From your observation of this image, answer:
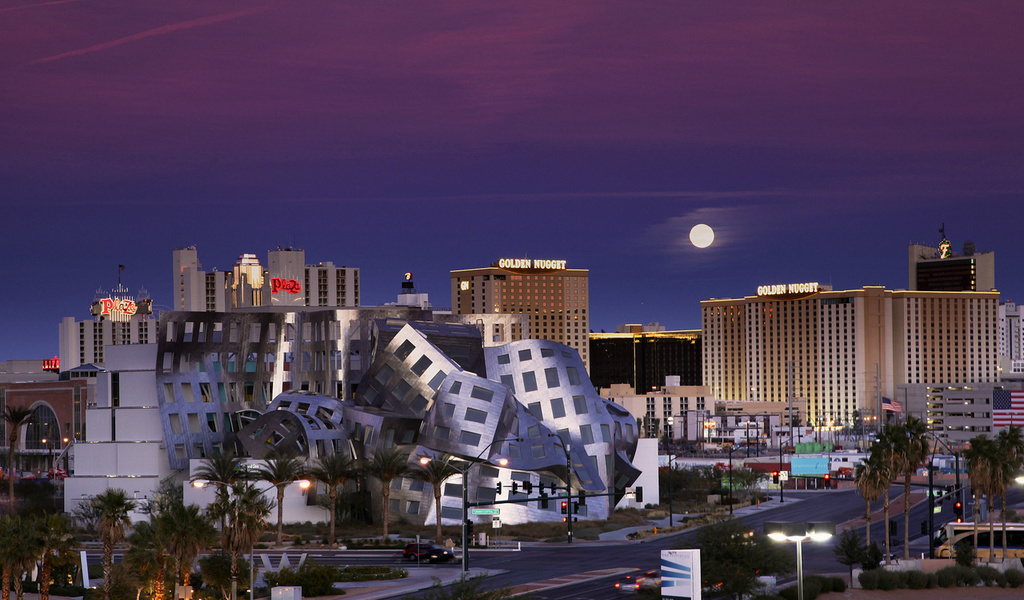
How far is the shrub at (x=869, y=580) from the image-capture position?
6406 centimetres

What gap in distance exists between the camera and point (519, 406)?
10656cm

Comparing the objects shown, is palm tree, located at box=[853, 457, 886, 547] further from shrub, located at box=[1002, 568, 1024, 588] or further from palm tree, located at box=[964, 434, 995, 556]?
shrub, located at box=[1002, 568, 1024, 588]

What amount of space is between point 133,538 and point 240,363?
234 ft

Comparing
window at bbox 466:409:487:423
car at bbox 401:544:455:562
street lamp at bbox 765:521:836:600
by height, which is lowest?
car at bbox 401:544:455:562

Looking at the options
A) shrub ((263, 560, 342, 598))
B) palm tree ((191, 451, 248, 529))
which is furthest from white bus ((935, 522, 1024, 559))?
palm tree ((191, 451, 248, 529))

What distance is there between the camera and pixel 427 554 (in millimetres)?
79500

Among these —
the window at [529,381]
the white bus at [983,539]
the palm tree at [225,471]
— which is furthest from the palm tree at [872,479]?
the window at [529,381]

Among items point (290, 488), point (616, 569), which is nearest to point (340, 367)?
point (290, 488)

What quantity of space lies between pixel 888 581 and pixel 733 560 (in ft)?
33.1

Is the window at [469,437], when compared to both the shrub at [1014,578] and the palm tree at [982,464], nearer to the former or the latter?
the palm tree at [982,464]

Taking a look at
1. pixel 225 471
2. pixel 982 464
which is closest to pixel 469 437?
pixel 225 471

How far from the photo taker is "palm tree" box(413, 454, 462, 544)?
92062mm

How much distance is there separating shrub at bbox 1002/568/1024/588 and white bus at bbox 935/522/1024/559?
7.21 m

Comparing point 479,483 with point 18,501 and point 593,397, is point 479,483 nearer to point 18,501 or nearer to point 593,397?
point 593,397
